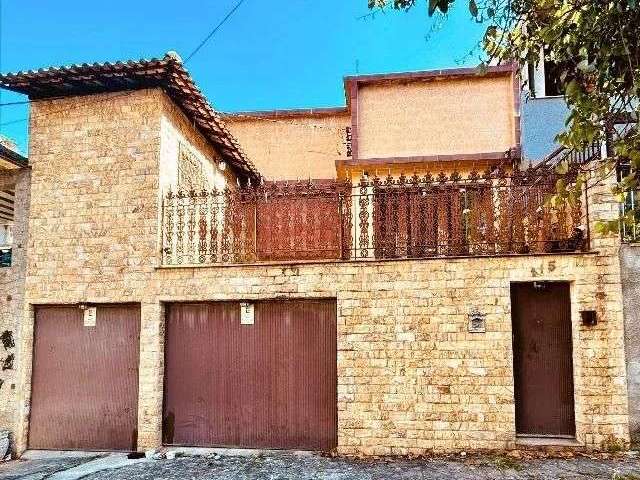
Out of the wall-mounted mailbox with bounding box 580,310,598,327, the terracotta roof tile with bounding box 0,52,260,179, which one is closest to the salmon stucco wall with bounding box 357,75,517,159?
the terracotta roof tile with bounding box 0,52,260,179

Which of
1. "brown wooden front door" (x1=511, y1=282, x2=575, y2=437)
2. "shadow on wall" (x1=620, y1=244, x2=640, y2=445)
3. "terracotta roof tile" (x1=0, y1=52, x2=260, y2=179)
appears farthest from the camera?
"terracotta roof tile" (x1=0, y1=52, x2=260, y2=179)

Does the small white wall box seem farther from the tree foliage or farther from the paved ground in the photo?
the tree foliage

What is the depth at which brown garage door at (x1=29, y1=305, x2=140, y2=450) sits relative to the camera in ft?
26.0

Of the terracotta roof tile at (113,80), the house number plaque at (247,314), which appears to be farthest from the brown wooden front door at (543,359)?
the terracotta roof tile at (113,80)

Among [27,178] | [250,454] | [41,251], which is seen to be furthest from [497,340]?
[27,178]

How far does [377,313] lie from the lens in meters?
7.44

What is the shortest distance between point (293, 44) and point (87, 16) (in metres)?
5.49

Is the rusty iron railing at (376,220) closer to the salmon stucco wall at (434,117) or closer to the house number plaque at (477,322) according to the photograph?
the house number plaque at (477,322)

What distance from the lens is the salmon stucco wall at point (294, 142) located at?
616 inches

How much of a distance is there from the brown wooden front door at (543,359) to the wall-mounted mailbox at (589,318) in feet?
1.22

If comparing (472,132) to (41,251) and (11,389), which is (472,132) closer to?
(41,251)

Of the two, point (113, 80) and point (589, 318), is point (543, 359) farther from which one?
point (113, 80)

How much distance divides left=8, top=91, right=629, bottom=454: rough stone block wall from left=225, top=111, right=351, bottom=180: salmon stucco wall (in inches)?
286

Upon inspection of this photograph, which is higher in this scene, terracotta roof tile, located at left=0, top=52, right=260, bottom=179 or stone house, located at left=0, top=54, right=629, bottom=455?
terracotta roof tile, located at left=0, top=52, right=260, bottom=179
